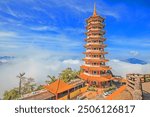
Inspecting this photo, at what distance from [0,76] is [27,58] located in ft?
87.9

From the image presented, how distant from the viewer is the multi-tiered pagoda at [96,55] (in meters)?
17.4

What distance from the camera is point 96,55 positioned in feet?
59.1

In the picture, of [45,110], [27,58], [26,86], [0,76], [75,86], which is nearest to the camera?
[45,110]

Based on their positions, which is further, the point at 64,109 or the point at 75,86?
the point at 75,86

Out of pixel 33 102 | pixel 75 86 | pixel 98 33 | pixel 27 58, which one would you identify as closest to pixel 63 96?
pixel 75 86

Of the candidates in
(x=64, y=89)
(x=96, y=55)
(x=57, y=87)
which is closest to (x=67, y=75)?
(x=96, y=55)

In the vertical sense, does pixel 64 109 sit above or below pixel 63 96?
above

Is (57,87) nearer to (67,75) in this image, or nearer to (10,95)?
(10,95)

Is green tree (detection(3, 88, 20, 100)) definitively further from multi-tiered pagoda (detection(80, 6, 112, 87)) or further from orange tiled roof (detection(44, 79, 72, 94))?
multi-tiered pagoda (detection(80, 6, 112, 87))

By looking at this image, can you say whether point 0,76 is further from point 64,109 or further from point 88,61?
point 64,109

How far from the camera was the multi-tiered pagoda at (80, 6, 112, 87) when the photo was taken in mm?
17422

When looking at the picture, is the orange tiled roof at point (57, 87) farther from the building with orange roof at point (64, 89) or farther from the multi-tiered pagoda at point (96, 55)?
the multi-tiered pagoda at point (96, 55)

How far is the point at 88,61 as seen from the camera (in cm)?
1809

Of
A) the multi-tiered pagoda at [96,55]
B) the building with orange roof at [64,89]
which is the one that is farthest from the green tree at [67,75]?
the building with orange roof at [64,89]
